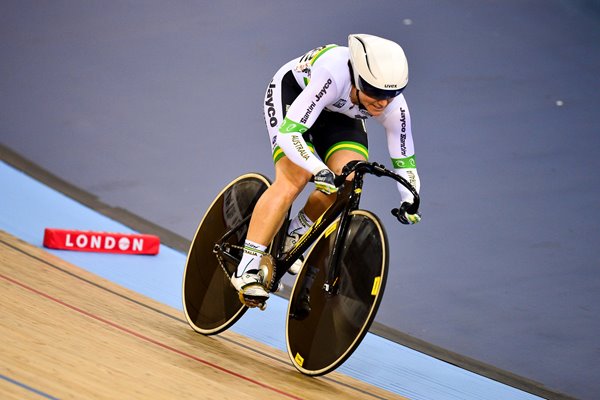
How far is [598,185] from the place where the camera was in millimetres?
7148

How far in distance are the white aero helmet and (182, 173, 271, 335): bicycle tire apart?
0.76 metres

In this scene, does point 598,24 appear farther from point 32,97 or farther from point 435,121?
point 32,97

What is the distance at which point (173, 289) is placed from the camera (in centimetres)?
514

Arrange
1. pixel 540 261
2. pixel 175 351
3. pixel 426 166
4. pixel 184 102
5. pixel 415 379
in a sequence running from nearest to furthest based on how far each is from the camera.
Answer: pixel 175 351, pixel 415 379, pixel 540 261, pixel 426 166, pixel 184 102

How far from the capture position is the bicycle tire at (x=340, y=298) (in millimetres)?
3510

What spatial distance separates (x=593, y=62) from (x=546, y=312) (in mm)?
4678

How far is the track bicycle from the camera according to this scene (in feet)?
11.6

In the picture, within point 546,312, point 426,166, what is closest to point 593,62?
point 426,166

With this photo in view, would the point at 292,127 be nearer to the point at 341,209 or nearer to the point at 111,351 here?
the point at 341,209

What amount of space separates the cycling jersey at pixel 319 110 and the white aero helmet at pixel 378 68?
0.39 ft

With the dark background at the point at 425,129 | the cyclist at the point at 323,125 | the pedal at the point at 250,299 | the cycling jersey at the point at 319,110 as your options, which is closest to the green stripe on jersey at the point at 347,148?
the cyclist at the point at 323,125

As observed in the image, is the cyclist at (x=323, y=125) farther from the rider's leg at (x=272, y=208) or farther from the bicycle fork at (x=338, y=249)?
the bicycle fork at (x=338, y=249)

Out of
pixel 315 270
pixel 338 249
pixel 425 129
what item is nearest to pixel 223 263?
pixel 315 270

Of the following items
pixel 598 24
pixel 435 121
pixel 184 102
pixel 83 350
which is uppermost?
pixel 83 350
